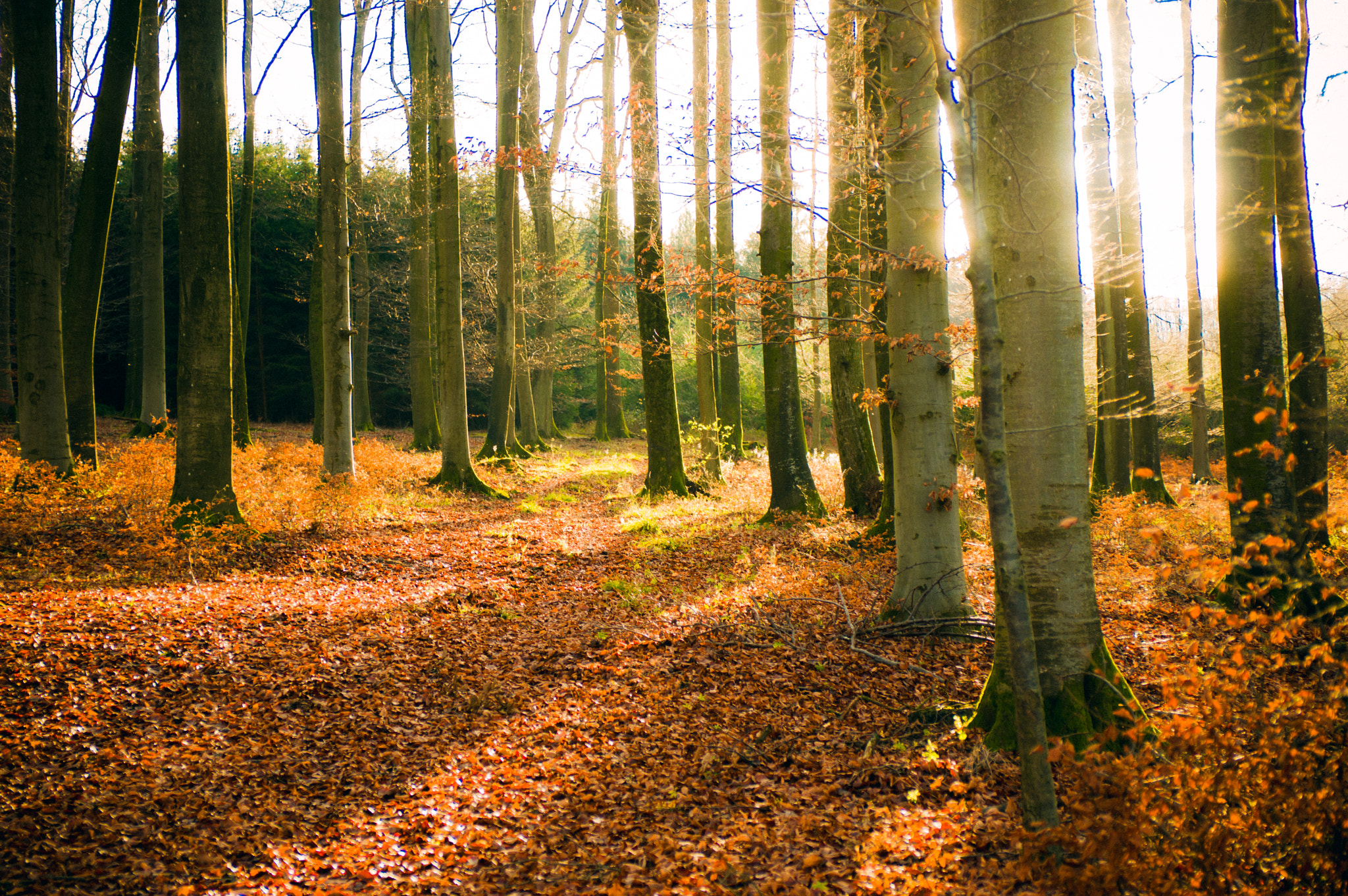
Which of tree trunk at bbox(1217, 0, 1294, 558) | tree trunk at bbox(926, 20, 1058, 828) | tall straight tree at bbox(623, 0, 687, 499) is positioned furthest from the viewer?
tall straight tree at bbox(623, 0, 687, 499)

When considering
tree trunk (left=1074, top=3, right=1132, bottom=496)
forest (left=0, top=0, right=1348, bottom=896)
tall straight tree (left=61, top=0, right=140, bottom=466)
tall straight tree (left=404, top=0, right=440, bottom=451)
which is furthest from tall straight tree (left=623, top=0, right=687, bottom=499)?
tall straight tree (left=61, top=0, right=140, bottom=466)

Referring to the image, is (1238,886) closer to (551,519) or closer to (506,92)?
(551,519)

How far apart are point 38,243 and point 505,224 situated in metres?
8.81

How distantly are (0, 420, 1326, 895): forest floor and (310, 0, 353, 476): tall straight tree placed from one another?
10.6 ft

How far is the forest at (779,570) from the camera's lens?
113 inches

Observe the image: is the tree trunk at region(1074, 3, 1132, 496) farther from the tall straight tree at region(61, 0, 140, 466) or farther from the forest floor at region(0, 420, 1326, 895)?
the tall straight tree at region(61, 0, 140, 466)

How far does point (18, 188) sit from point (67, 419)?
3.07 m

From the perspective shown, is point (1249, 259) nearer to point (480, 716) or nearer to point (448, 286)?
point (480, 716)

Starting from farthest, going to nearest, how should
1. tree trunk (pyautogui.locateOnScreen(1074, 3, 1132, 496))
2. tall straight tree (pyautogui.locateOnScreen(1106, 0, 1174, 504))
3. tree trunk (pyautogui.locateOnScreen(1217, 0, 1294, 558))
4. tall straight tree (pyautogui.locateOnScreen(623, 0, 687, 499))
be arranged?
tall straight tree (pyautogui.locateOnScreen(1106, 0, 1174, 504)), tall straight tree (pyautogui.locateOnScreen(623, 0, 687, 499)), tree trunk (pyautogui.locateOnScreen(1074, 3, 1132, 496)), tree trunk (pyautogui.locateOnScreen(1217, 0, 1294, 558))

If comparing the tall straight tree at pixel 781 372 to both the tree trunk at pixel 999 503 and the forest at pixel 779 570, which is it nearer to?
the forest at pixel 779 570

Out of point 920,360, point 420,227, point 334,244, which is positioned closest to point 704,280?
point 920,360

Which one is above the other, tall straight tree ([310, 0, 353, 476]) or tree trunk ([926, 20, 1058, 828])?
tall straight tree ([310, 0, 353, 476])

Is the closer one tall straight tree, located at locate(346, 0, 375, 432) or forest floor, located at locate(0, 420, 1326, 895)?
forest floor, located at locate(0, 420, 1326, 895)

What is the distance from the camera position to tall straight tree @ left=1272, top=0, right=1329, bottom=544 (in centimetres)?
572
